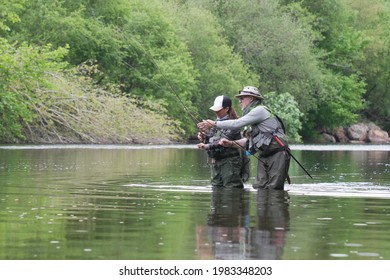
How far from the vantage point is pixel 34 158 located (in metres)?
33.0

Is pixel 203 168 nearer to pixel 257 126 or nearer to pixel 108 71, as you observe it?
pixel 257 126

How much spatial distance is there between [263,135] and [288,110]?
54295mm

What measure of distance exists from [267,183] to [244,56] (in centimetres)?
5738

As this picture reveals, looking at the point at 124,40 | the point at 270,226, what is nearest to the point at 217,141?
the point at 270,226

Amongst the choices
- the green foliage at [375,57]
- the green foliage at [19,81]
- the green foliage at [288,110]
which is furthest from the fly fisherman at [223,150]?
the green foliage at [375,57]

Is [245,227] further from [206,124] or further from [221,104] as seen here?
[221,104]

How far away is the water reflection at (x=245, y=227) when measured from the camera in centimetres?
1048

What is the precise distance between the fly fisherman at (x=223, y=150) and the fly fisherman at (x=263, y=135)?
0.96 ft

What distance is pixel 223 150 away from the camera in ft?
60.1

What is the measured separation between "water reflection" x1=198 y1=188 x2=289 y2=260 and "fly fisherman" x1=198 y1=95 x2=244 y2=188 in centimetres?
68

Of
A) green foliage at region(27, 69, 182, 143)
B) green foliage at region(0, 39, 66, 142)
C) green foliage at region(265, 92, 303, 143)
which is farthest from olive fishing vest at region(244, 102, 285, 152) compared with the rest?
green foliage at region(265, 92, 303, 143)

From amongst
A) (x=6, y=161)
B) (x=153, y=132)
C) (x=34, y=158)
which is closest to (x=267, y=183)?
(x=6, y=161)

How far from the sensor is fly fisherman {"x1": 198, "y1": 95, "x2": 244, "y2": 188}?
1805 centimetres

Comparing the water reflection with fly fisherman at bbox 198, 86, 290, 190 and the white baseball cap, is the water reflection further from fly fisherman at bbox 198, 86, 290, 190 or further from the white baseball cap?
the white baseball cap
